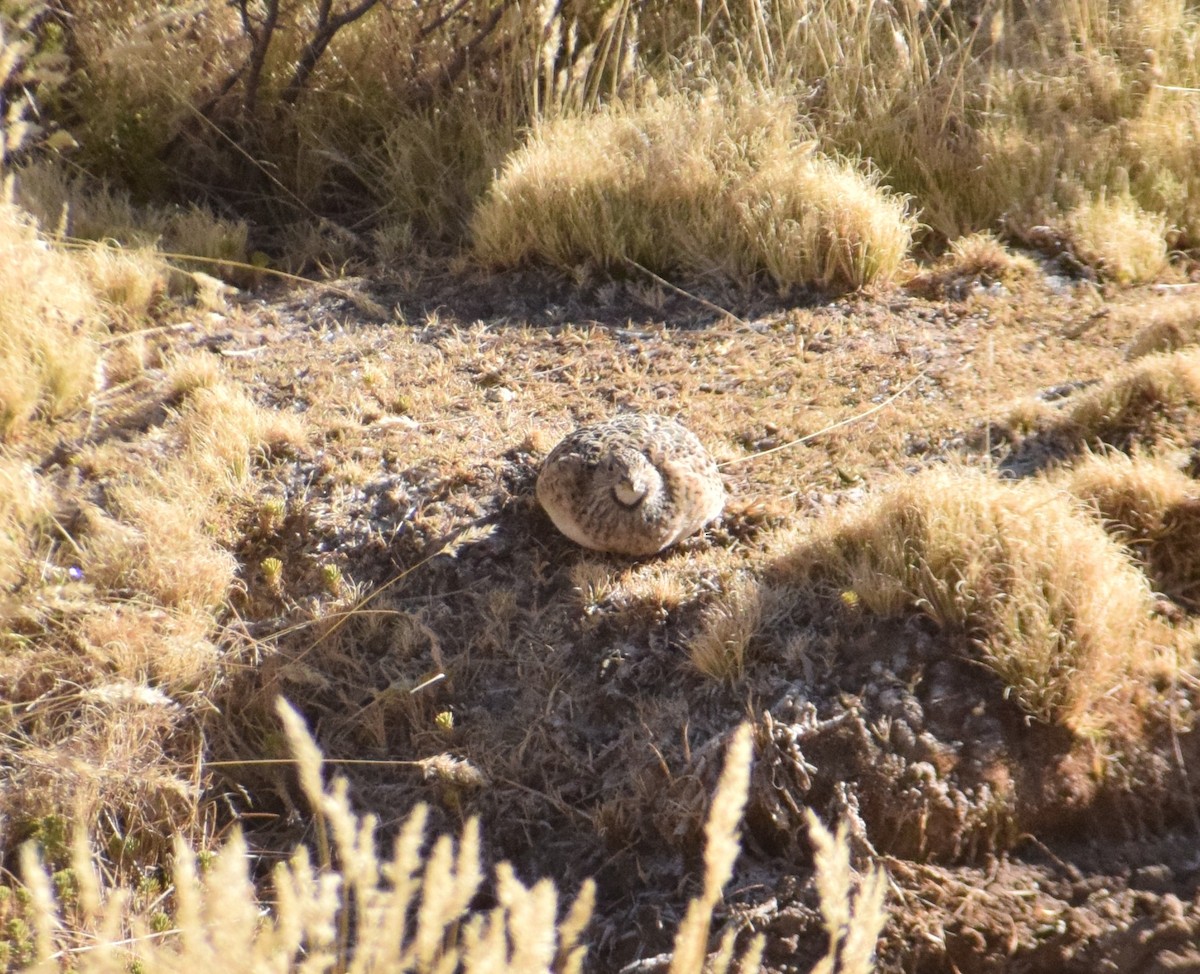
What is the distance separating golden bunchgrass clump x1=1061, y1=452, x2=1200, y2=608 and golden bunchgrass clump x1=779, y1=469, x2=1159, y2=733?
9cm

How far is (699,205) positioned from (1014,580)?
8.65 feet

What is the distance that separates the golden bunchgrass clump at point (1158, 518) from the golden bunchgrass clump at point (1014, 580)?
0.31 ft

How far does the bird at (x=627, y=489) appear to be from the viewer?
3.15 m

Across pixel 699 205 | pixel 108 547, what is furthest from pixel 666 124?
pixel 108 547

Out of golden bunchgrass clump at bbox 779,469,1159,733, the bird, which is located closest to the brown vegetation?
golden bunchgrass clump at bbox 779,469,1159,733

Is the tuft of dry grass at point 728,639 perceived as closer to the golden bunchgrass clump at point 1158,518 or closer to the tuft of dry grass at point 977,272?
the golden bunchgrass clump at point 1158,518

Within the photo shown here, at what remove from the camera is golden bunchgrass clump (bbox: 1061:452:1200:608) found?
3.05 metres

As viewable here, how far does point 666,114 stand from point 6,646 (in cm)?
370

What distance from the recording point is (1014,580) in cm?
279

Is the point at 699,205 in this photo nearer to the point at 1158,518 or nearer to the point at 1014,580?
the point at 1158,518

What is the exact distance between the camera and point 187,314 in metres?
4.55

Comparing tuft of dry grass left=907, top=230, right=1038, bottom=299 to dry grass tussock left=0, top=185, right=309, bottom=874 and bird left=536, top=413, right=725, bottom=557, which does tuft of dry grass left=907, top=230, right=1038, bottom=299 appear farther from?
dry grass tussock left=0, top=185, right=309, bottom=874

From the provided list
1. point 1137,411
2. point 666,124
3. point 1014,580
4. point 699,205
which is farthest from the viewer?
point 666,124

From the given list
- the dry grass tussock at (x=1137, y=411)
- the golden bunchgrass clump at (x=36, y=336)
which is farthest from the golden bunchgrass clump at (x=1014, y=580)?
the golden bunchgrass clump at (x=36, y=336)
